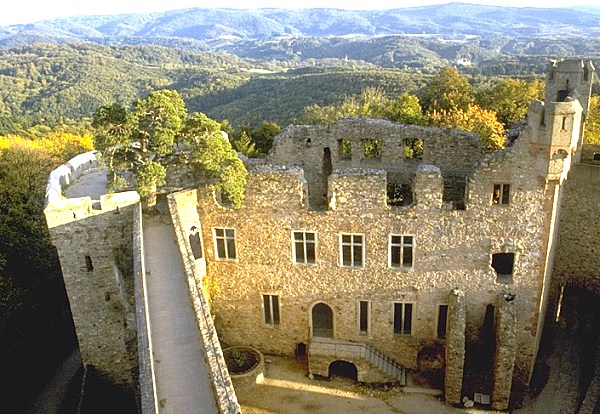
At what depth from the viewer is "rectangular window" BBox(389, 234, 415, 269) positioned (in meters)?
20.4

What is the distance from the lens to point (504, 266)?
850 inches

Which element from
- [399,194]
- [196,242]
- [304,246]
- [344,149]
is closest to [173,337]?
[304,246]

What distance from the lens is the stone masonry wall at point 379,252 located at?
756 inches

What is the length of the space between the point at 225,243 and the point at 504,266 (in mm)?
11886

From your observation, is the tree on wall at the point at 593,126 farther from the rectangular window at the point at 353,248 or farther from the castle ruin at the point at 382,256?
the rectangular window at the point at 353,248

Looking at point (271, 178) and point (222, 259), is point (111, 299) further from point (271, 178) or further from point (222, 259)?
point (271, 178)

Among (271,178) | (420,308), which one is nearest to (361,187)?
(271,178)

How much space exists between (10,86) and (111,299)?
4335 inches

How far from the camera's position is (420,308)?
21.2 meters

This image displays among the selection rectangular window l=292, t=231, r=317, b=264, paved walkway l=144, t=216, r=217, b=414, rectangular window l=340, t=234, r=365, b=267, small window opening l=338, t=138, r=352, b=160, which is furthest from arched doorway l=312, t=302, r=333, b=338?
paved walkway l=144, t=216, r=217, b=414

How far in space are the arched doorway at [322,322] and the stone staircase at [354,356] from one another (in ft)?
2.16

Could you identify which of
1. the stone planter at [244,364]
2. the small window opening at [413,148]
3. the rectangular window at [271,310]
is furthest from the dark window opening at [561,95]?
the stone planter at [244,364]

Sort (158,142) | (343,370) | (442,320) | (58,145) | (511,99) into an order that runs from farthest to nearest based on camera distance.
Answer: (58,145) < (511,99) < (343,370) < (442,320) < (158,142)

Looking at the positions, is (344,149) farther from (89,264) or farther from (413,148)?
(89,264)
